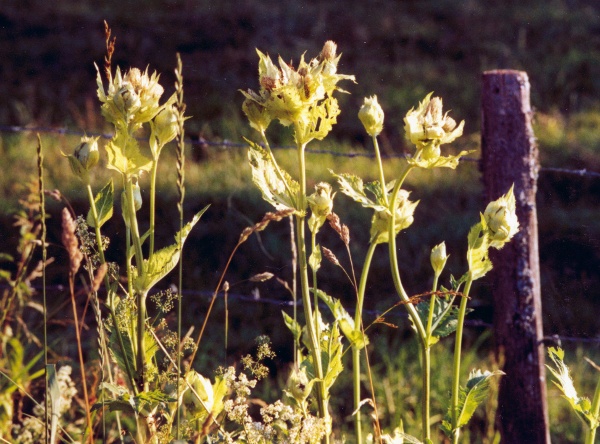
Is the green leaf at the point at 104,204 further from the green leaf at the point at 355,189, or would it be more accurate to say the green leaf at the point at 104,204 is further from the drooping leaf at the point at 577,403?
the drooping leaf at the point at 577,403

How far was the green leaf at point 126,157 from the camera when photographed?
121cm

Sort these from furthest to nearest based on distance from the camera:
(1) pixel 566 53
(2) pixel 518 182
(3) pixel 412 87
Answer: (1) pixel 566 53 → (3) pixel 412 87 → (2) pixel 518 182

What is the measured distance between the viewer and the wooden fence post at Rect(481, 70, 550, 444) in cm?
202

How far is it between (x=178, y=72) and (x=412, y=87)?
4.35 m

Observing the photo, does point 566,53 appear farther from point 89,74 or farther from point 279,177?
point 279,177

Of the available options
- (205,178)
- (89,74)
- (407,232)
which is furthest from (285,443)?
(89,74)

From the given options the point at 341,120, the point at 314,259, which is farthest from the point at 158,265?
the point at 341,120

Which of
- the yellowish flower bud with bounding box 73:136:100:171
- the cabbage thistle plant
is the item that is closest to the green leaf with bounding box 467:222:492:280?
the cabbage thistle plant

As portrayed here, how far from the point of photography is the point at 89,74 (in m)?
6.40

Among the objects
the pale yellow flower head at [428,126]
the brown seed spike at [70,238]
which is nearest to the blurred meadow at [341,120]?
the brown seed spike at [70,238]

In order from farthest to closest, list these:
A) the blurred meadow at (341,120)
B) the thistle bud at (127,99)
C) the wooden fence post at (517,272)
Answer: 1. the blurred meadow at (341,120)
2. the wooden fence post at (517,272)
3. the thistle bud at (127,99)

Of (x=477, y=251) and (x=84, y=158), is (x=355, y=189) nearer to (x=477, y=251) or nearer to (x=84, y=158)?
(x=477, y=251)

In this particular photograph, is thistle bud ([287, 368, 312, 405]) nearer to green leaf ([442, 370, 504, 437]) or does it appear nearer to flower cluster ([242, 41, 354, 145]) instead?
green leaf ([442, 370, 504, 437])

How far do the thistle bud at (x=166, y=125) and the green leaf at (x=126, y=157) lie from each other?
6 centimetres
